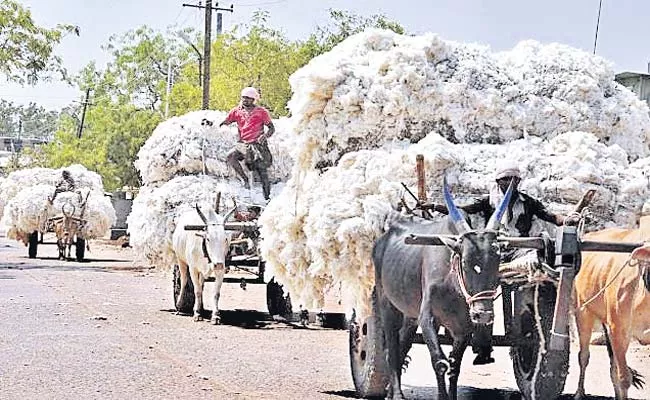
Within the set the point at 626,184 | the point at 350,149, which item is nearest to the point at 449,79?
the point at 350,149

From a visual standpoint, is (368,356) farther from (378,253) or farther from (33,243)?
(33,243)

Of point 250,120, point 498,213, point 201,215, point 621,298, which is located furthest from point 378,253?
point 250,120

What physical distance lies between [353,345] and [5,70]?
20567 millimetres

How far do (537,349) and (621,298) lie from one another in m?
1.00

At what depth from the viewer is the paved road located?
10.4 metres


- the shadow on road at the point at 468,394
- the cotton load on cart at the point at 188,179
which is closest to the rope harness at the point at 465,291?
the shadow on road at the point at 468,394

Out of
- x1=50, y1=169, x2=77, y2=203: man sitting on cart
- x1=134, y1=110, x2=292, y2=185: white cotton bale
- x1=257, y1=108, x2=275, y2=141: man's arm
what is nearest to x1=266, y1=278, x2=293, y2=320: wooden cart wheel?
x1=134, y1=110, x2=292, y2=185: white cotton bale

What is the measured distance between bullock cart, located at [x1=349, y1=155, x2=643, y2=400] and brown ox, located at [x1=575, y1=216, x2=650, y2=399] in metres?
0.67

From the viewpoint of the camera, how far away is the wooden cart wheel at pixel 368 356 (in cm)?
964

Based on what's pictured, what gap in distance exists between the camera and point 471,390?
10633 mm

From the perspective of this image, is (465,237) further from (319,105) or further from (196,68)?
(196,68)

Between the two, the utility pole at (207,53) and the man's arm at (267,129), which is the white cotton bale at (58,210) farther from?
the man's arm at (267,129)

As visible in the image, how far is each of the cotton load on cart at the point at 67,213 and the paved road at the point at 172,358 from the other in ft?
36.1

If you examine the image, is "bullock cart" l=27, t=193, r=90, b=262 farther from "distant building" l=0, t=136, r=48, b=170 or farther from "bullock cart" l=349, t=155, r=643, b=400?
"distant building" l=0, t=136, r=48, b=170
